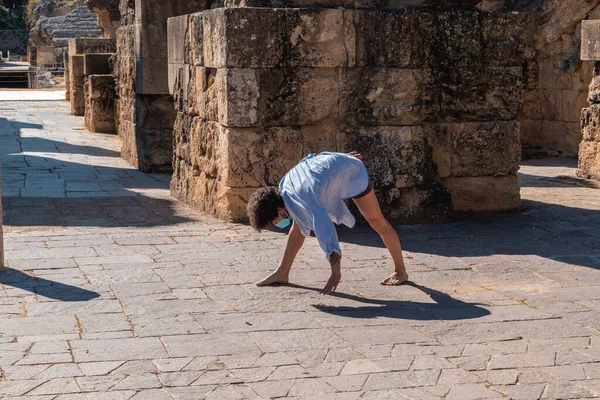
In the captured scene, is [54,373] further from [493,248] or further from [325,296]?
[493,248]

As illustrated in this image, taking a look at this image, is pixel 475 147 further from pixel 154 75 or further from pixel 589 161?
pixel 154 75

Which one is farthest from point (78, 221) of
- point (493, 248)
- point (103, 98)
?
point (103, 98)

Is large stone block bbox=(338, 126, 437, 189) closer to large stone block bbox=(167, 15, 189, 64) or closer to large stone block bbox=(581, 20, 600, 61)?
large stone block bbox=(167, 15, 189, 64)

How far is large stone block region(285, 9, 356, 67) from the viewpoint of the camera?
7.48 meters

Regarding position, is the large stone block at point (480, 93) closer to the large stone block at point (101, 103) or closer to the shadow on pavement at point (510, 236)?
the shadow on pavement at point (510, 236)

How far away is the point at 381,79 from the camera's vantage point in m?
7.67

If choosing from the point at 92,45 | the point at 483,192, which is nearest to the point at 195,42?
the point at 483,192

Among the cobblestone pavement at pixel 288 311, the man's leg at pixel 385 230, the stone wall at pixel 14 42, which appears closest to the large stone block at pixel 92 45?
the cobblestone pavement at pixel 288 311

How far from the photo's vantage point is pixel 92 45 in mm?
21500

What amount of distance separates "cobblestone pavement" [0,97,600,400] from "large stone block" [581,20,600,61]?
2172mm

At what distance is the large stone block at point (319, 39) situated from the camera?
748 cm

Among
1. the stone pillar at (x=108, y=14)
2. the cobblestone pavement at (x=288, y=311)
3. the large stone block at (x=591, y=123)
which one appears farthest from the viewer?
the stone pillar at (x=108, y=14)

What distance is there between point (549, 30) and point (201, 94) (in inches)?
247

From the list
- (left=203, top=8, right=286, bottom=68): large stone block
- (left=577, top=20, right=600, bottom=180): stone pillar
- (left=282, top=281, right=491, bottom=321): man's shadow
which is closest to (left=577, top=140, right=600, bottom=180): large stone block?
(left=577, top=20, right=600, bottom=180): stone pillar
